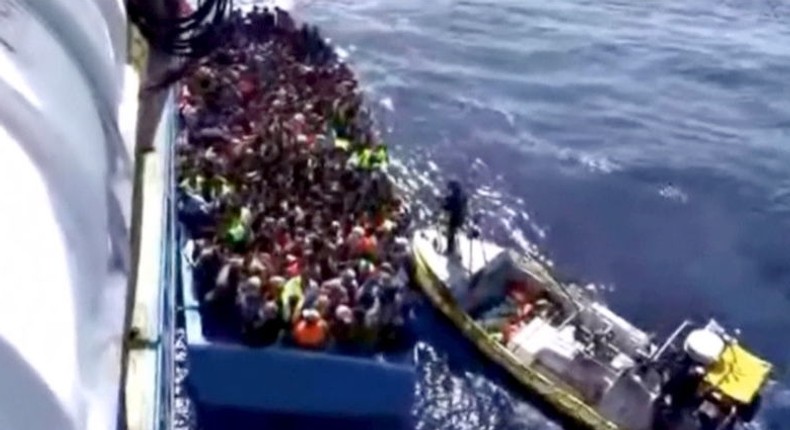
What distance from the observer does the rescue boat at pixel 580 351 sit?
50.2 feet

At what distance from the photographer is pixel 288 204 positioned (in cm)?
1541

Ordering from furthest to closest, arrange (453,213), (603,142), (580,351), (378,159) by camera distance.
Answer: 1. (603,142)
2. (378,159)
3. (453,213)
4. (580,351)

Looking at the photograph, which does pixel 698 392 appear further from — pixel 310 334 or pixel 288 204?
pixel 288 204

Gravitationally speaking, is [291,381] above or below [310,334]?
below

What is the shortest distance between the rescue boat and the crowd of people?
145 centimetres

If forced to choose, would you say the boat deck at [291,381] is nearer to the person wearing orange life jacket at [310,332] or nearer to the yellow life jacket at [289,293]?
the person wearing orange life jacket at [310,332]

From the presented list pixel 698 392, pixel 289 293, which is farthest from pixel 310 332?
pixel 698 392

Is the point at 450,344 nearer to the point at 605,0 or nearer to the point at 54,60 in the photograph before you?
the point at 54,60

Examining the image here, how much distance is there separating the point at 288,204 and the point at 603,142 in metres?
13.4

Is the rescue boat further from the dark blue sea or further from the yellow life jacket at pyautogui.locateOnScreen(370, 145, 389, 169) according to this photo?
the yellow life jacket at pyautogui.locateOnScreen(370, 145, 389, 169)

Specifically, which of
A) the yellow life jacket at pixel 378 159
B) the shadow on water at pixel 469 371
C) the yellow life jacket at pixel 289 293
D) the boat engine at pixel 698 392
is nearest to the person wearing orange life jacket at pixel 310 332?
the yellow life jacket at pixel 289 293

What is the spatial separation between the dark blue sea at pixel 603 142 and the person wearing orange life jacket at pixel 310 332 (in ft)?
12.8

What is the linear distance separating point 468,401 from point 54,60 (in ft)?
46.3

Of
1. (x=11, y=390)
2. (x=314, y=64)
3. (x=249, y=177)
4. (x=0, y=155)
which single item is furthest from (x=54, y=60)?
(x=314, y=64)
